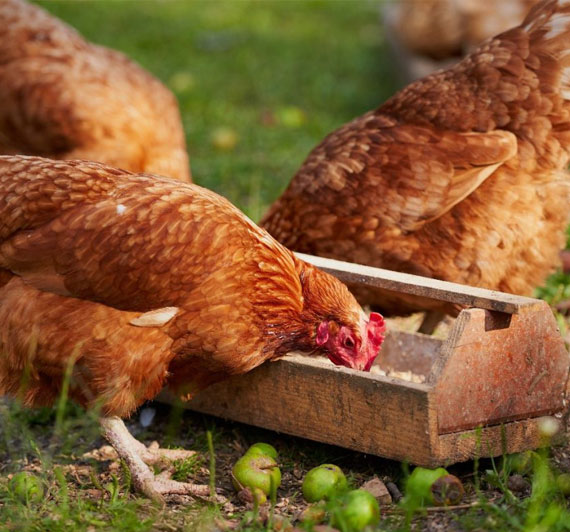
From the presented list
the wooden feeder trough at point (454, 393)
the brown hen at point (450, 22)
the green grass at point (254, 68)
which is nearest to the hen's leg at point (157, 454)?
the wooden feeder trough at point (454, 393)

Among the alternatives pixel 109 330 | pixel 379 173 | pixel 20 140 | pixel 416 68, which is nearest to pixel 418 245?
pixel 379 173

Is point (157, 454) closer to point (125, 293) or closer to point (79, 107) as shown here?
point (125, 293)

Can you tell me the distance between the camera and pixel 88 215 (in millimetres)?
2393

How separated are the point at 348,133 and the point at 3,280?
141 cm

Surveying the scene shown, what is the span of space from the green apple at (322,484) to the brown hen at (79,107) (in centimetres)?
188

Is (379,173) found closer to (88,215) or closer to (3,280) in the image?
(88,215)

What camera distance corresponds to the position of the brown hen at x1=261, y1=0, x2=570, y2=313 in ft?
9.87

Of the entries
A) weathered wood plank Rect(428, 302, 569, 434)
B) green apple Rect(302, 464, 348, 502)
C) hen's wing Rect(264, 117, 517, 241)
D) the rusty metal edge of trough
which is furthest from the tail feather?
green apple Rect(302, 464, 348, 502)

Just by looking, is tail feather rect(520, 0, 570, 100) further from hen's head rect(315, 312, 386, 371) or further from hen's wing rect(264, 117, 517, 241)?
hen's head rect(315, 312, 386, 371)

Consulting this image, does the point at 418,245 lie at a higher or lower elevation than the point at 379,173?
lower

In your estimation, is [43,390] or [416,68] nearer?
[43,390]

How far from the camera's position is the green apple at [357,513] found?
2029mm

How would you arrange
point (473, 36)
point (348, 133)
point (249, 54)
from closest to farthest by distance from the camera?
1. point (348, 133)
2. point (473, 36)
3. point (249, 54)

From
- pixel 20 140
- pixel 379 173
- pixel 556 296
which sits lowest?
pixel 556 296
